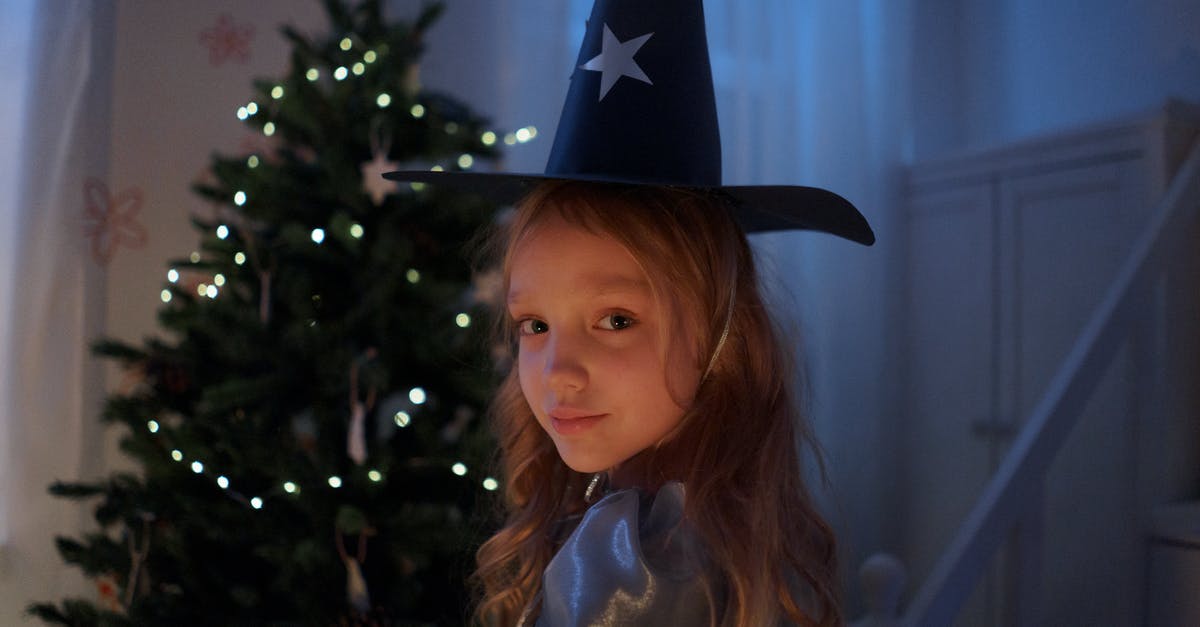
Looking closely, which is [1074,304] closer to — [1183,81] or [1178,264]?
[1178,264]

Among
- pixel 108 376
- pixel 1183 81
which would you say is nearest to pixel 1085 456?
pixel 1183 81

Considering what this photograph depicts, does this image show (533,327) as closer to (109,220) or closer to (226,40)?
(109,220)

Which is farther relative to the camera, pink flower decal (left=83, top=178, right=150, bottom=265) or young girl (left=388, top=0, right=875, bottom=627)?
pink flower decal (left=83, top=178, right=150, bottom=265)

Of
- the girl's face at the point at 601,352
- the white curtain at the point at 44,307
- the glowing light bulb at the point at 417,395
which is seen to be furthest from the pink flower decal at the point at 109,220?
the girl's face at the point at 601,352

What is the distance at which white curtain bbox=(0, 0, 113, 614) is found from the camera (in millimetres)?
1642

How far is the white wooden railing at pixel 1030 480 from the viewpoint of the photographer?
1.08 m

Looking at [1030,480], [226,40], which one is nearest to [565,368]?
[1030,480]

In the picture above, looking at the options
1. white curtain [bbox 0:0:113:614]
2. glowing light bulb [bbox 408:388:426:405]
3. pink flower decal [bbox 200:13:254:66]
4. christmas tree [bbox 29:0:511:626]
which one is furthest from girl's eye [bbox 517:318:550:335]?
pink flower decal [bbox 200:13:254:66]

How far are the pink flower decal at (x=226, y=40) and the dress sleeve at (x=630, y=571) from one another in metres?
1.63

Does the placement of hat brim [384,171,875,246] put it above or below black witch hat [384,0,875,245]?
below

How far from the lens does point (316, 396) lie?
1.33 metres

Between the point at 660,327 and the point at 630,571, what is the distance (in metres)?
0.20

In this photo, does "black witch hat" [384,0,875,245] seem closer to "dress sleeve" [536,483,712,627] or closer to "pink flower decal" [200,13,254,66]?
"dress sleeve" [536,483,712,627]

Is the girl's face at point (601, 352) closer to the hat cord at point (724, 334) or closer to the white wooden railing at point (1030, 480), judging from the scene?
the hat cord at point (724, 334)
